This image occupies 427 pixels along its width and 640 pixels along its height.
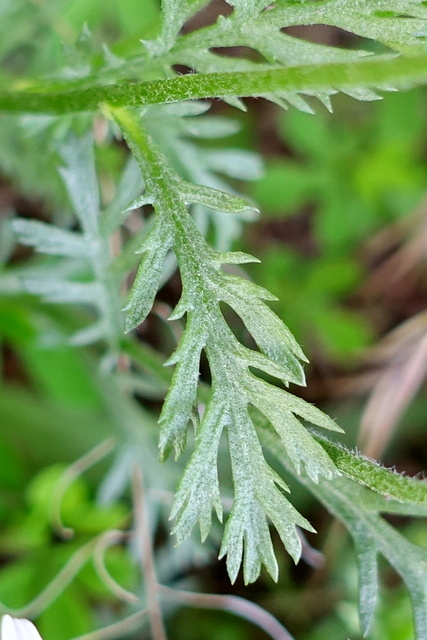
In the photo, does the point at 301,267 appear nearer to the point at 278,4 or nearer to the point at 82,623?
the point at 82,623

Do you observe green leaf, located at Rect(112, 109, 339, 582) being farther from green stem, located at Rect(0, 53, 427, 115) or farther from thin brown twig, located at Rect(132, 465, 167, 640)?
thin brown twig, located at Rect(132, 465, 167, 640)

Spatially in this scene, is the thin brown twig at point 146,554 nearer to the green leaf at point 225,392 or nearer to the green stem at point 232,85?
the green leaf at point 225,392

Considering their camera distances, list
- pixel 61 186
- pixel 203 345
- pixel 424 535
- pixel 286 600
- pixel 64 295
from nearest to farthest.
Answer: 1. pixel 203 345
2. pixel 64 295
3. pixel 61 186
4. pixel 424 535
5. pixel 286 600

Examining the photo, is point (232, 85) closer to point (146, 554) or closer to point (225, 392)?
point (225, 392)

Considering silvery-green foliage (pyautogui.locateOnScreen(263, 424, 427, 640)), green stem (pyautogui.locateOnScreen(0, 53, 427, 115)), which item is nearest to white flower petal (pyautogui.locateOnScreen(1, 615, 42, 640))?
silvery-green foliage (pyautogui.locateOnScreen(263, 424, 427, 640))

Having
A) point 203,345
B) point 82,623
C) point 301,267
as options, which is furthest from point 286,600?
point 203,345
